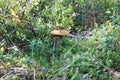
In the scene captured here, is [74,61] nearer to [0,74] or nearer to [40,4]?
[0,74]

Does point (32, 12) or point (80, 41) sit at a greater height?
point (32, 12)

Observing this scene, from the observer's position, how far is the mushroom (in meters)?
2.64

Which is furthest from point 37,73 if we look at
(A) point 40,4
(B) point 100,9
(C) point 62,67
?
(B) point 100,9

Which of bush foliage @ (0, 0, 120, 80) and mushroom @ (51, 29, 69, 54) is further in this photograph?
mushroom @ (51, 29, 69, 54)

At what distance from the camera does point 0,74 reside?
2514 millimetres

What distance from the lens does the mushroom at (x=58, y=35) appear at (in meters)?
2.64

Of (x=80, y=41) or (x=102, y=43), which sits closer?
(x=102, y=43)

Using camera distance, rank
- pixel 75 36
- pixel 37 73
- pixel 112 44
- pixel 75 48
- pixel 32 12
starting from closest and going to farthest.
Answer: pixel 37 73, pixel 112 44, pixel 75 48, pixel 75 36, pixel 32 12

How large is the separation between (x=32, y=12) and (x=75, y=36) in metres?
0.57

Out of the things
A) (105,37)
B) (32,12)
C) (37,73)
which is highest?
(32,12)

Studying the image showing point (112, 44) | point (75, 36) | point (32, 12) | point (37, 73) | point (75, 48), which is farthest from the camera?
point (32, 12)

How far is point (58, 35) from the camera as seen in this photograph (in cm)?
268

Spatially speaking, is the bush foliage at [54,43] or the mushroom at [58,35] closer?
the bush foliage at [54,43]

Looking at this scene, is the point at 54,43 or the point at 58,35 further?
the point at 54,43
